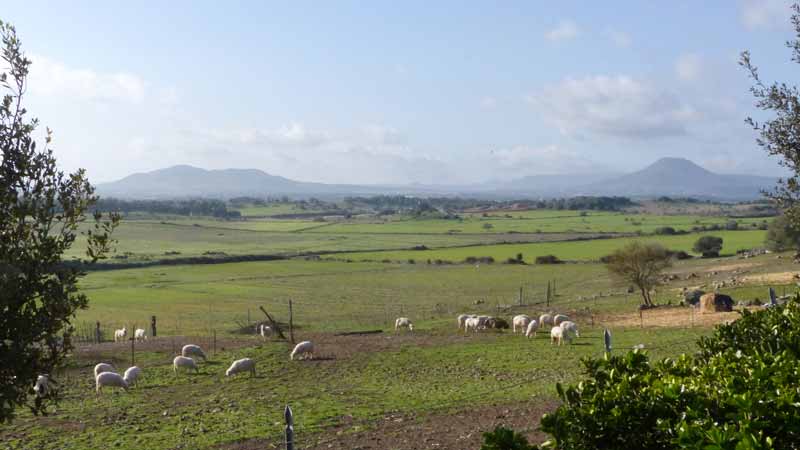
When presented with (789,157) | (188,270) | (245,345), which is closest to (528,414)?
(789,157)

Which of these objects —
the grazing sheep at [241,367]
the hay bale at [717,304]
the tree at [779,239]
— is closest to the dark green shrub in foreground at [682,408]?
the grazing sheep at [241,367]

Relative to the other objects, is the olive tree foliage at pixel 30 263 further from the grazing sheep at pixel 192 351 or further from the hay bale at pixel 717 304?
the hay bale at pixel 717 304

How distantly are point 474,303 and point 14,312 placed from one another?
4930cm

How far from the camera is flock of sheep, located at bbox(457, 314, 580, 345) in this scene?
104 feet

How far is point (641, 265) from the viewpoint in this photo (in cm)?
4491

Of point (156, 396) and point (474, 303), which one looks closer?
point (156, 396)

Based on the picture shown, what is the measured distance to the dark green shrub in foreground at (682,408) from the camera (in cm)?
583

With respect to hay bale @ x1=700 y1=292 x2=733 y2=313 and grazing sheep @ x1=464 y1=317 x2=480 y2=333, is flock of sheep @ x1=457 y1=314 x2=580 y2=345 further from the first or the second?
hay bale @ x1=700 y1=292 x2=733 y2=313

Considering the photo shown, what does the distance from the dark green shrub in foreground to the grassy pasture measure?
83146mm

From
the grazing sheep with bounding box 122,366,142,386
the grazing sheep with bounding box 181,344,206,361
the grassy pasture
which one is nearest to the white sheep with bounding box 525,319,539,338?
the grazing sheep with bounding box 181,344,206,361

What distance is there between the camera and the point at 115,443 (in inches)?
675

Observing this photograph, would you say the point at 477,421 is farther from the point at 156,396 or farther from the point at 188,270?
the point at 188,270

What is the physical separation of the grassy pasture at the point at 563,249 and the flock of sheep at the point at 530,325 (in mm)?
52738

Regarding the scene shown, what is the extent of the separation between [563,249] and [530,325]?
6938 centimetres
